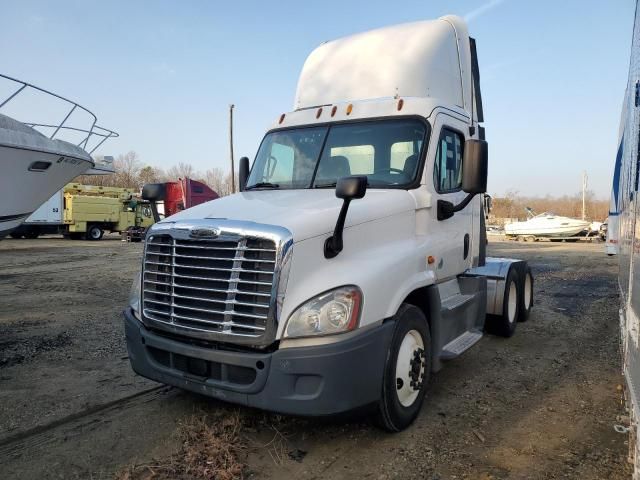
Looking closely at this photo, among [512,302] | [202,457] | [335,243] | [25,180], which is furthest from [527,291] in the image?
[25,180]

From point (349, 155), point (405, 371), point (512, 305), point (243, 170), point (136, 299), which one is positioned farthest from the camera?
point (512, 305)

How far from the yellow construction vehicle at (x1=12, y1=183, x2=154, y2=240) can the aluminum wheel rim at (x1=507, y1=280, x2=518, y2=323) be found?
2423cm

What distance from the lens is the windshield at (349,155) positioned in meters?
4.24

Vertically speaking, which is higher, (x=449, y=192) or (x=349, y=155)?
(x=349, y=155)

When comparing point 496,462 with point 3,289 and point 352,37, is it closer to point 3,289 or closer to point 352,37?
point 352,37

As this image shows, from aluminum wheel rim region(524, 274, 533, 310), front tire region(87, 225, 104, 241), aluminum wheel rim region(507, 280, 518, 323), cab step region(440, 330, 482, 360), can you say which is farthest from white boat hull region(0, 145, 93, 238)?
front tire region(87, 225, 104, 241)

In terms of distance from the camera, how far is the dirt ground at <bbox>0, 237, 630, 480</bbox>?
3.14 metres

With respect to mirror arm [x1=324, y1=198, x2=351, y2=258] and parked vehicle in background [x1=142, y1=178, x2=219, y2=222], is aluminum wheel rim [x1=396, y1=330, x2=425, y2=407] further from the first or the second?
parked vehicle in background [x1=142, y1=178, x2=219, y2=222]

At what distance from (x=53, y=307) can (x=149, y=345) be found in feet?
18.8

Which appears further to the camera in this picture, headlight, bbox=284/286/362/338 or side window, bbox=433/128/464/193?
side window, bbox=433/128/464/193

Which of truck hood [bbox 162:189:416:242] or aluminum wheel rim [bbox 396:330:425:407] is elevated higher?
truck hood [bbox 162:189:416:242]

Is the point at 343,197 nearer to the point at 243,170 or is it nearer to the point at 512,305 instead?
the point at 243,170

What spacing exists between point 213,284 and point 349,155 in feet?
6.13

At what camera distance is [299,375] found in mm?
3035
